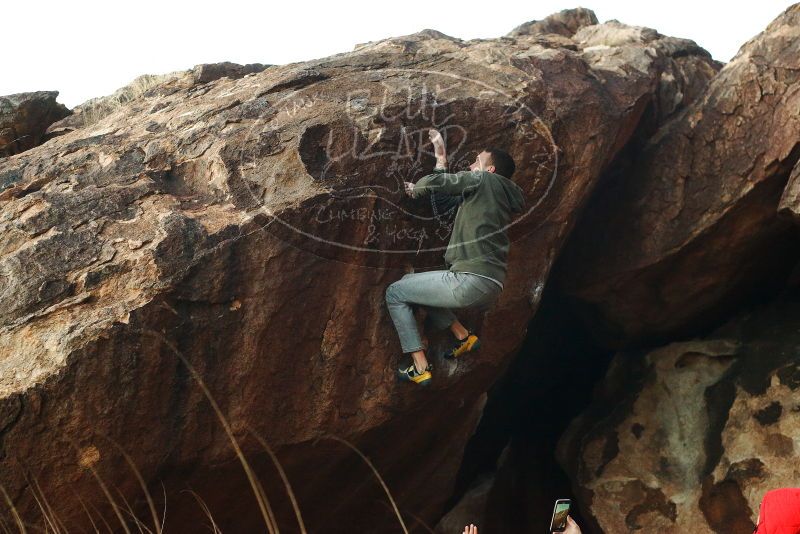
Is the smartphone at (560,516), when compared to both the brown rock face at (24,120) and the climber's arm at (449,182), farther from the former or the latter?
the brown rock face at (24,120)

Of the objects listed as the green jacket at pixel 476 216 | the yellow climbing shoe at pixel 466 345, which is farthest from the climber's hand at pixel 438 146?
the yellow climbing shoe at pixel 466 345

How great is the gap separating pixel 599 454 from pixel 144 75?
5.22 meters

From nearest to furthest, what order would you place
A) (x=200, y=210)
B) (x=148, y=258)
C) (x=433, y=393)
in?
(x=148, y=258) → (x=200, y=210) → (x=433, y=393)

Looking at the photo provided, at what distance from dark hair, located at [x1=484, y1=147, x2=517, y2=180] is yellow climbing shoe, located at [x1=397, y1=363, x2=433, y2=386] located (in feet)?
4.47

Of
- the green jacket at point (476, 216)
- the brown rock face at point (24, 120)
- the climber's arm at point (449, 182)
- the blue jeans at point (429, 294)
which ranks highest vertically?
the brown rock face at point (24, 120)

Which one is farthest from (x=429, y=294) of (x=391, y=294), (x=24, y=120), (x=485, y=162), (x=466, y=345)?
(x=24, y=120)

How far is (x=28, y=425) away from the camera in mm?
4445

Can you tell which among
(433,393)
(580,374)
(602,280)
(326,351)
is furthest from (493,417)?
(326,351)

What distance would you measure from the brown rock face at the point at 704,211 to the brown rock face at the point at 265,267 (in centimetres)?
50

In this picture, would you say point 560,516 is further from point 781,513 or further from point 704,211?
point 704,211

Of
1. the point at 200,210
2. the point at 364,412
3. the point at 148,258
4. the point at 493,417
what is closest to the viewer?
the point at 148,258

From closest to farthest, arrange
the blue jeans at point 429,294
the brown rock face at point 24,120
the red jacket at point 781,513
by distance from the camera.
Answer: the red jacket at point 781,513 → the blue jeans at point 429,294 → the brown rock face at point 24,120

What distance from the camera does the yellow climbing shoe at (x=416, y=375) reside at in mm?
5480

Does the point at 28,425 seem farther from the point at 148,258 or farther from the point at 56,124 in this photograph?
the point at 56,124
